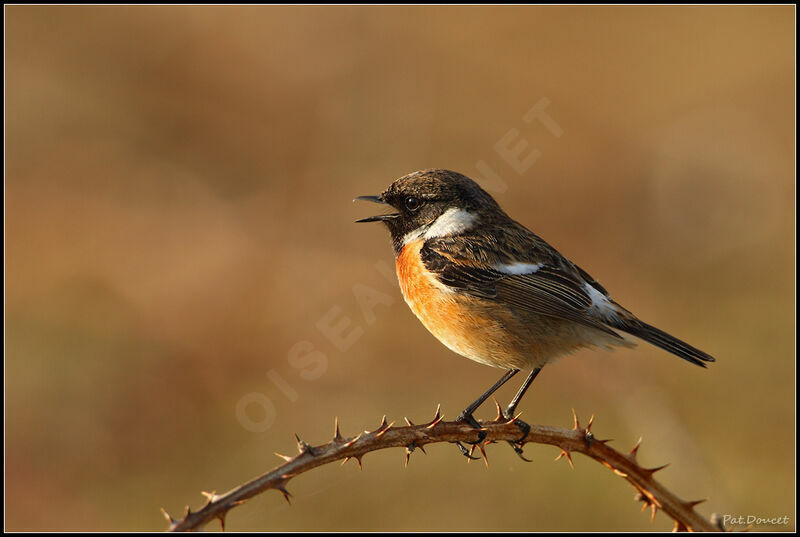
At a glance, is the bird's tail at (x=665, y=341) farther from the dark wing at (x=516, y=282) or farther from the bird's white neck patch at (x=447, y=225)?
the bird's white neck patch at (x=447, y=225)

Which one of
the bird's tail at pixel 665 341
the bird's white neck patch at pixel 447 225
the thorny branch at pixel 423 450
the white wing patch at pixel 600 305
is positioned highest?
the bird's white neck patch at pixel 447 225

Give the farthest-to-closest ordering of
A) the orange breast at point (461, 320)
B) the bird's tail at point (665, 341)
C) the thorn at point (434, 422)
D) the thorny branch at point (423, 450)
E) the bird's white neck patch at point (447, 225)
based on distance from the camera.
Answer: the bird's white neck patch at point (447, 225) < the orange breast at point (461, 320) < the bird's tail at point (665, 341) < the thorn at point (434, 422) < the thorny branch at point (423, 450)

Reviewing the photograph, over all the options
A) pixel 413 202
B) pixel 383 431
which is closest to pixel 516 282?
pixel 413 202

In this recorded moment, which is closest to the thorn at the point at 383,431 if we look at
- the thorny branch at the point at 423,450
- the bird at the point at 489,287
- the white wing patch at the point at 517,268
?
the thorny branch at the point at 423,450

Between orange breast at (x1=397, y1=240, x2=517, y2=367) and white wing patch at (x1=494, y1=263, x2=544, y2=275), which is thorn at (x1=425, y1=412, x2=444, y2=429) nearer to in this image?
orange breast at (x1=397, y1=240, x2=517, y2=367)

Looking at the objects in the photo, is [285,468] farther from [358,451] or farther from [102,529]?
[102,529]

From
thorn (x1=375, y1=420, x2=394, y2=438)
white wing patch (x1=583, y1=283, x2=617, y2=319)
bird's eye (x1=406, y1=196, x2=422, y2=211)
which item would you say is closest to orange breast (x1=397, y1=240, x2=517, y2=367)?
bird's eye (x1=406, y1=196, x2=422, y2=211)

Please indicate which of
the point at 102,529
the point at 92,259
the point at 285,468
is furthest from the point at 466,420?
the point at 92,259
